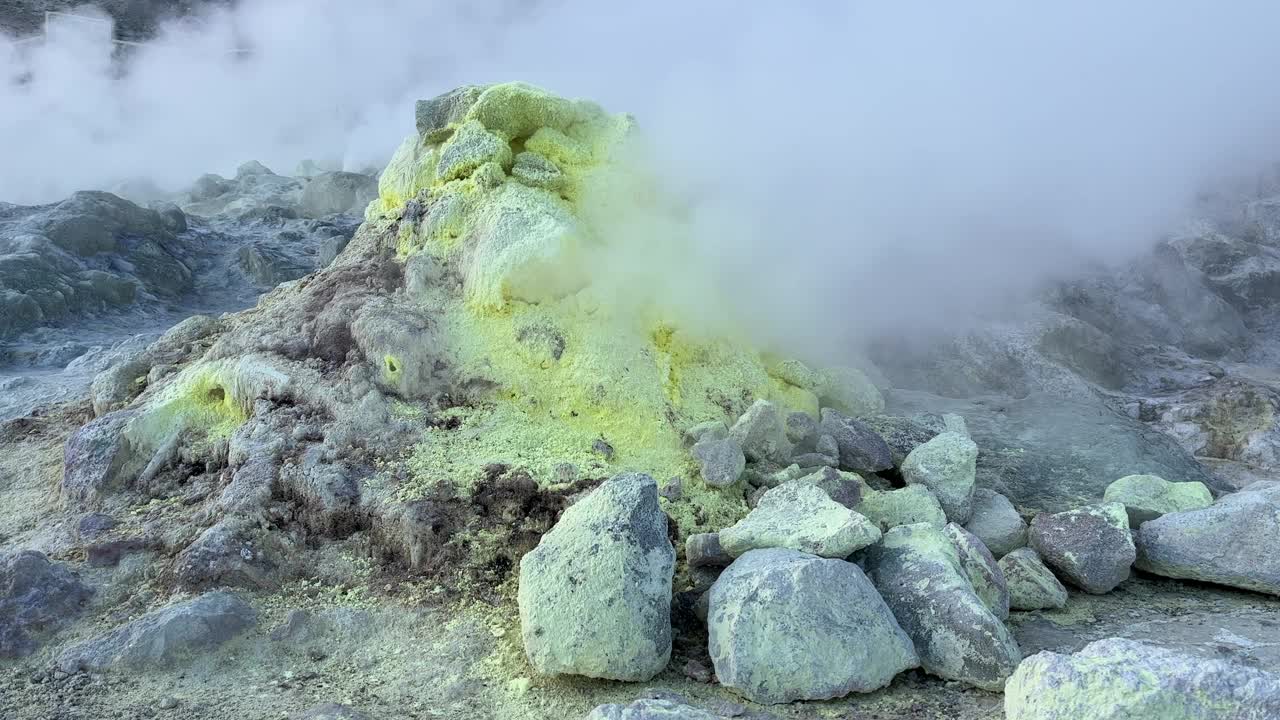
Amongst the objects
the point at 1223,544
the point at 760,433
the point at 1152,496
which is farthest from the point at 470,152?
the point at 1223,544

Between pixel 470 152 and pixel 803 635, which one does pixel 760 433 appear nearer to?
pixel 803 635

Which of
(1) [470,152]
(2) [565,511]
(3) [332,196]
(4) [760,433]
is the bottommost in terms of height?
(2) [565,511]

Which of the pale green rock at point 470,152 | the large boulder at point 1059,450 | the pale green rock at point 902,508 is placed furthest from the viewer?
the pale green rock at point 470,152

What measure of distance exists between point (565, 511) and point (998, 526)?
1314mm

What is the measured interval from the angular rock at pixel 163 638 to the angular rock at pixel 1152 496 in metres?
2.56

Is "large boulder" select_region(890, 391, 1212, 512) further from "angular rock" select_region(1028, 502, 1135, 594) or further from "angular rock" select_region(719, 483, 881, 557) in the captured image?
"angular rock" select_region(719, 483, 881, 557)

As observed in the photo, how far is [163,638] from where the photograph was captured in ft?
7.24

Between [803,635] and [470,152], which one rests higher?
[470,152]

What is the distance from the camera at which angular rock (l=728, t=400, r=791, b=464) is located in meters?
2.98

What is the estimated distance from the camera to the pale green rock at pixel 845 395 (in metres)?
3.75

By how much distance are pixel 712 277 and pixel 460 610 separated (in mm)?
1709

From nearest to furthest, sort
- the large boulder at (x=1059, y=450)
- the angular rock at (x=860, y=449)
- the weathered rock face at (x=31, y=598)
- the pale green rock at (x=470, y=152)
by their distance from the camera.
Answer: the weathered rock face at (x=31, y=598) < the angular rock at (x=860, y=449) < the large boulder at (x=1059, y=450) < the pale green rock at (x=470, y=152)

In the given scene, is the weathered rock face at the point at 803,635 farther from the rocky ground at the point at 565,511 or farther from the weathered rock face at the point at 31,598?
the weathered rock face at the point at 31,598

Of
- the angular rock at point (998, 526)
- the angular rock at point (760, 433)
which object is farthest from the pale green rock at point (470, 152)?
the angular rock at point (998, 526)
